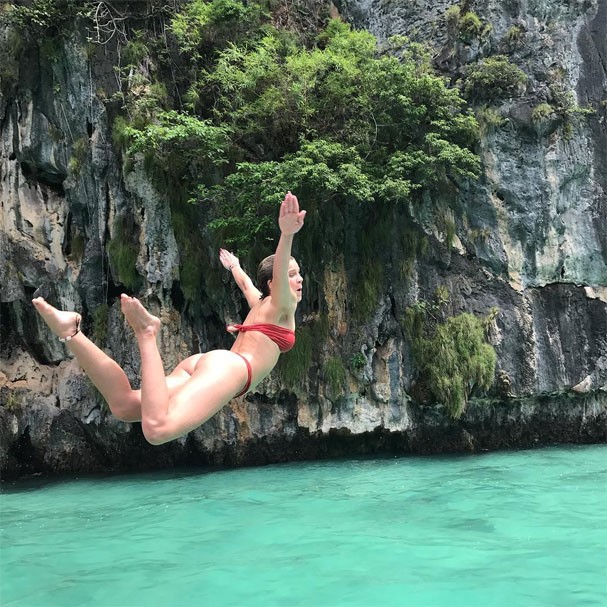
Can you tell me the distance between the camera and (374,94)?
1127cm

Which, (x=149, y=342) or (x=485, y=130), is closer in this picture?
(x=149, y=342)

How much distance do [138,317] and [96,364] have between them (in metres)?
0.40

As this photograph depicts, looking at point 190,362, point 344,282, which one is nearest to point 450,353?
point 344,282

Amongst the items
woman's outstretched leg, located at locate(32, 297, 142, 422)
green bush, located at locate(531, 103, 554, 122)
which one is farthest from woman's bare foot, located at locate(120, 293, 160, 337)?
green bush, located at locate(531, 103, 554, 122)

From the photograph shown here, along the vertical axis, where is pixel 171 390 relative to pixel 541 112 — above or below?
below

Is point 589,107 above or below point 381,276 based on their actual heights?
above

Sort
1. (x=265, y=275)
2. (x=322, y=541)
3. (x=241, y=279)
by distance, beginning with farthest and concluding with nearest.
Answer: (x=322, y=541)
(x=241, y=279)
(x=265, y=275)

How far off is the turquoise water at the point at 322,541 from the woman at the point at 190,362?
1380 millimetres

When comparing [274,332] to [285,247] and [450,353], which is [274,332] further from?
[450,353]

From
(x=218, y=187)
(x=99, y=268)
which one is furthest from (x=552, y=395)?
(x=99, y=268)

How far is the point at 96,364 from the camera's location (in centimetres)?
365

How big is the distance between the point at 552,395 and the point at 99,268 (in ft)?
31.5

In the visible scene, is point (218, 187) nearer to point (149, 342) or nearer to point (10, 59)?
point (10, 59)

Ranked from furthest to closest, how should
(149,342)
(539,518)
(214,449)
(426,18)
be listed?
(426,18), (214,449), (539,518), (149,342)
